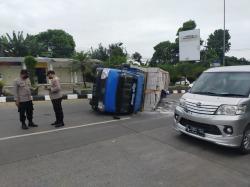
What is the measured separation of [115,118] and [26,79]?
125 inches

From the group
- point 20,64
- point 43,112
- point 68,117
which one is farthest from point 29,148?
point 20,64

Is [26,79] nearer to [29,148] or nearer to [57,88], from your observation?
[57,88]

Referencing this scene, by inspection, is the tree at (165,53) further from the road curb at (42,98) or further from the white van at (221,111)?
the white van at (221,111)

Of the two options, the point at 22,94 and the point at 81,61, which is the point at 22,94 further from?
the point at 81,61

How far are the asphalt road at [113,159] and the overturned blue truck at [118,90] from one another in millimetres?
1691

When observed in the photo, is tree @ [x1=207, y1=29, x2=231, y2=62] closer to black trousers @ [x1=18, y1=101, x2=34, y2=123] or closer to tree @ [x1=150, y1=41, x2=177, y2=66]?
tree @ [x1=150, y1=41, x2=177, y2=66]

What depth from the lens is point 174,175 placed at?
4.41 meters

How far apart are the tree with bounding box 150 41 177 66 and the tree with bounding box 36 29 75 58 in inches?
707

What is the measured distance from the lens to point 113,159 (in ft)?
16.7

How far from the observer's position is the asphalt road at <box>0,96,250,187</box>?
4.19 metres

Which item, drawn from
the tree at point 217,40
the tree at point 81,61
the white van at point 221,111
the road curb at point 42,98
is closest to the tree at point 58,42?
the tree at point 81,61

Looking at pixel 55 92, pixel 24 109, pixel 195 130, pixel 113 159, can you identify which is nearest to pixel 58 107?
pixel 55 92

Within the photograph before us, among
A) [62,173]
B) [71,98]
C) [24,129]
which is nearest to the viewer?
[62,173]

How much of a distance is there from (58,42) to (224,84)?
51.3 metres
